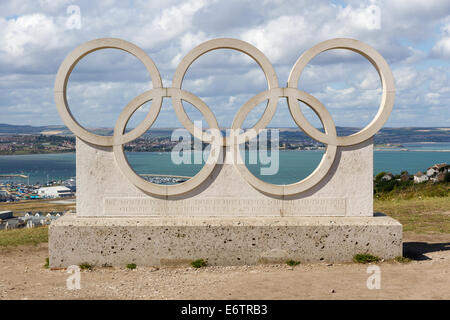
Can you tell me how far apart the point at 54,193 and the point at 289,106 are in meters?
52.0

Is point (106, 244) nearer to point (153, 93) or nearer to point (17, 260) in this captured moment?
point (17, 260)

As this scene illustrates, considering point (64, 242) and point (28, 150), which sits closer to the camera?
point (64, 242)

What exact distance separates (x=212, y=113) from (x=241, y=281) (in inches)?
147

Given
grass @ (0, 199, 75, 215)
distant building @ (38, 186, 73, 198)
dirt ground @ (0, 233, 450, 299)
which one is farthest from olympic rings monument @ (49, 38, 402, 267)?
distant building @ (38, 186, 73, 198)

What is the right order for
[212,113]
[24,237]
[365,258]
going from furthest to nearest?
[24,237], [212,113], [365,258]

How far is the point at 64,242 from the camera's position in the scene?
9945 millimetres

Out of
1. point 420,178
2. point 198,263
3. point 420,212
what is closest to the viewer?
point 198,263

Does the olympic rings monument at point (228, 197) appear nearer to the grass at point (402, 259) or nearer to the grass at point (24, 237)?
the grass at point (402, 259)

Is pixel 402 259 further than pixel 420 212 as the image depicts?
No

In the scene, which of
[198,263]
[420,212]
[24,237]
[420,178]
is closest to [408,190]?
[420,178]

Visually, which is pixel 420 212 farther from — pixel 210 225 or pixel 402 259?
pixel 210 225

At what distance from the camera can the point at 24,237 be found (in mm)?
13234

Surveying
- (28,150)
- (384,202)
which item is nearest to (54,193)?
(384,202)

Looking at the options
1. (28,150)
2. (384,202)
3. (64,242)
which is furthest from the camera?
(28,150)
